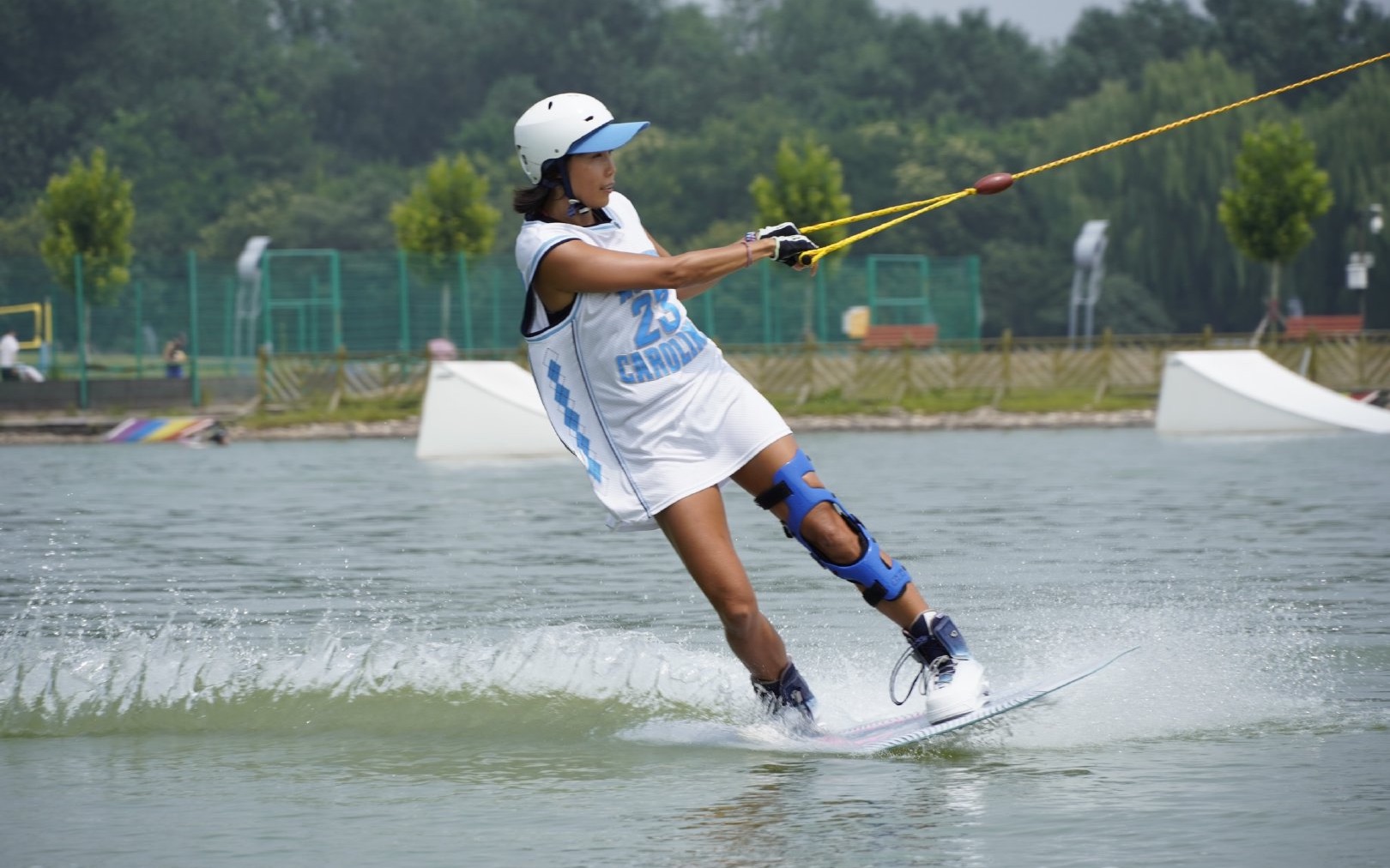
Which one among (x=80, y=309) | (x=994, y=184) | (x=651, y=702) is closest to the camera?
(x=994, y=184)

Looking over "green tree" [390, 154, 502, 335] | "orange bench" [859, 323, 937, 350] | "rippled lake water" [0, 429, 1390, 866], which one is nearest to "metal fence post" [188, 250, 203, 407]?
"green tree" [390, 154, 502, 335]

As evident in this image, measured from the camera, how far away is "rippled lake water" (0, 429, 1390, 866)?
4.55 metres

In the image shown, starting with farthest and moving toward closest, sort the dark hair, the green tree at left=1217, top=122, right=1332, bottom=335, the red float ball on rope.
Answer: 1. the green tree at left=1217, top=122, right=1332, bottom=335
2. the red float ball on rope
3. the dark hair

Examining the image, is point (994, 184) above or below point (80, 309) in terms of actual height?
above

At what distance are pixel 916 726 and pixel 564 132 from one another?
68.5 inches

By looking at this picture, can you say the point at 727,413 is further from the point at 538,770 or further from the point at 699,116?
the point at 699,116

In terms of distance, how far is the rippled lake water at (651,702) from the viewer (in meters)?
4.55

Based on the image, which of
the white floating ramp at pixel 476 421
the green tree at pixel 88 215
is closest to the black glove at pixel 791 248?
the white floating ramp at pixel 476 421

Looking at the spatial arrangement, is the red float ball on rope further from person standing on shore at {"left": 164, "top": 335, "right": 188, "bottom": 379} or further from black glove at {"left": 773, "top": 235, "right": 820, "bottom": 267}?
person standing on shore at {"left": 164, "top": 335, "right": 188, "bottom": 379}

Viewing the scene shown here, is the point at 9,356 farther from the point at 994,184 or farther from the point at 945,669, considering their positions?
the point at 945,669

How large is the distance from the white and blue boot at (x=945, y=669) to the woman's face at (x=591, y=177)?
1.36 meters

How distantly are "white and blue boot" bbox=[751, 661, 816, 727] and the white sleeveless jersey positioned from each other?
1.79 ft

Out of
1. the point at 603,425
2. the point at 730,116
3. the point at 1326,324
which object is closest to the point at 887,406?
the point at 1326,324

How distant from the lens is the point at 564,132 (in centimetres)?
541
